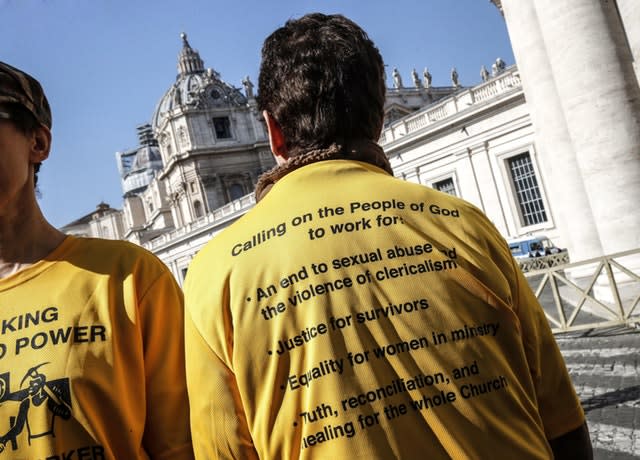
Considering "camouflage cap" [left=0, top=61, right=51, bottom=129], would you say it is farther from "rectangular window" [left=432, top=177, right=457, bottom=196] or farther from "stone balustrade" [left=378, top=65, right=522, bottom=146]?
"rectangular window" [left=432, top=177, right=457, bottom=196]

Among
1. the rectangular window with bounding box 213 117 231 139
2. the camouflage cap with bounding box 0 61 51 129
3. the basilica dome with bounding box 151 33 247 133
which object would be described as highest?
the basilica dome with bounding box 151 33 247 133

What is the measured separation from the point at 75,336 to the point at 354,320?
892mm

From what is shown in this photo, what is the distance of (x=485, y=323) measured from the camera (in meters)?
1.40

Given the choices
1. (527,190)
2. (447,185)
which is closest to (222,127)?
(447,185)

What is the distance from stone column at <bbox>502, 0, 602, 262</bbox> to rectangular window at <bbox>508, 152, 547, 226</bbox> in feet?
38.4

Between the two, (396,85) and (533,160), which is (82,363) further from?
(396,85)

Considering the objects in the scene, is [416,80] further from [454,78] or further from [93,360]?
[93,360]

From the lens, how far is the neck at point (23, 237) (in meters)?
1.90

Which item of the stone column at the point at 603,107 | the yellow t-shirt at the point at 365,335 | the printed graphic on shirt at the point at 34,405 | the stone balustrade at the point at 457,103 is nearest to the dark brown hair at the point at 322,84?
the yellow t-shirt at the point at 365,335

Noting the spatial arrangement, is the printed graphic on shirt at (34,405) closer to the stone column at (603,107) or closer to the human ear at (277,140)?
A: the human ear at (277,140)

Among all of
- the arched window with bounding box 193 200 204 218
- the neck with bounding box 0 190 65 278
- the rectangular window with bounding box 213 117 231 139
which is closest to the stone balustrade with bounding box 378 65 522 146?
the neck with bounding box 0 190 65 278

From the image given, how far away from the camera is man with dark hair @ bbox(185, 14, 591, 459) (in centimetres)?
131

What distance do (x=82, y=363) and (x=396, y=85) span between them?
65101 millimetres

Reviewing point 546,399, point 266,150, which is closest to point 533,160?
point 546,399
